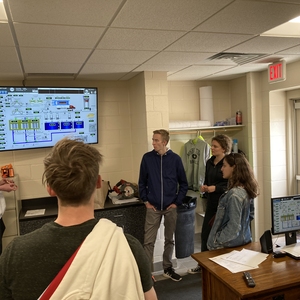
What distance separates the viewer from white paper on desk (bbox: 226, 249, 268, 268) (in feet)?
6.81

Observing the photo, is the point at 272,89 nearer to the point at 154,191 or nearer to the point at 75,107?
the point at 154,191

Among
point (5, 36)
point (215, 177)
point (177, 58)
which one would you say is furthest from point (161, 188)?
point (5, 36)

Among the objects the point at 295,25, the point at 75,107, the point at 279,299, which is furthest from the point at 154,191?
the point at 295,25

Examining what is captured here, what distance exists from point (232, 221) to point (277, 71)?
6.75ft

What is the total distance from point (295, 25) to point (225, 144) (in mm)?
1233

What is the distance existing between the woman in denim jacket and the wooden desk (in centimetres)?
19

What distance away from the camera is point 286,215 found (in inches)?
90.7

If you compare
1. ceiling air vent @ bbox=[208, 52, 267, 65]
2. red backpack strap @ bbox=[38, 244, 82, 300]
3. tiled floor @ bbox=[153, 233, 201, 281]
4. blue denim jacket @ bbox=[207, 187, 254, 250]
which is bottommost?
tiled floor @ bbox=[153, 233, 201, 281]

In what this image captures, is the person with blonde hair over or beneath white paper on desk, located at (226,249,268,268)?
over

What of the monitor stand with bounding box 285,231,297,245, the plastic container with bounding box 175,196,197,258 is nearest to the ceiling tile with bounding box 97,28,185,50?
the monitor stand with bounding box 285,231,297,245

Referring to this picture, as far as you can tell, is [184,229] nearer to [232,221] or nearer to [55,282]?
[232,221]

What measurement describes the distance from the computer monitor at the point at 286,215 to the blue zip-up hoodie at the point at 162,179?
1299 millimetres

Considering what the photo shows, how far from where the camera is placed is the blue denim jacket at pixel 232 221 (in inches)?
89.2

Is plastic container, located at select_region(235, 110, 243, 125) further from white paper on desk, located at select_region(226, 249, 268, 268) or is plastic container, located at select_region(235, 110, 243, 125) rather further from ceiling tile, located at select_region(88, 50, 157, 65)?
white paper on desk, located at select_region(226, 249, 268, 268)
